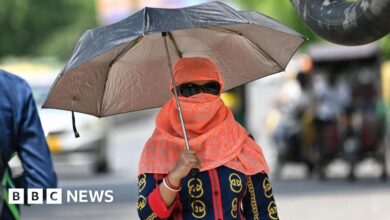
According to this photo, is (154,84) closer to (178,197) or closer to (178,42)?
(178,42)

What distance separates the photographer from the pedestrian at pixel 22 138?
5.35m

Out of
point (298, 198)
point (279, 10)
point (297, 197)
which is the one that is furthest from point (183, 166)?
point (279, 10)

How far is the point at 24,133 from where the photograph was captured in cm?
543

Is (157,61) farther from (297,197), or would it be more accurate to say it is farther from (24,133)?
(297,197)

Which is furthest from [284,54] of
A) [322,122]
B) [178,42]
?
[322,122]

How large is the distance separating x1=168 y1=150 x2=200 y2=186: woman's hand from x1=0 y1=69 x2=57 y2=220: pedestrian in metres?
1.23

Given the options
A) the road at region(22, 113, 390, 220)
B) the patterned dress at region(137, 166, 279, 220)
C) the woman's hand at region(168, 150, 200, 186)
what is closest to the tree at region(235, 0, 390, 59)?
the road at region(22, 113, 390, 220)

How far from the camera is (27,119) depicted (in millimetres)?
5430

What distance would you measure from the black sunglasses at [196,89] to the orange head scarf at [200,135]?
0.8 inches

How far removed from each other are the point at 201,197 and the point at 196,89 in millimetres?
400

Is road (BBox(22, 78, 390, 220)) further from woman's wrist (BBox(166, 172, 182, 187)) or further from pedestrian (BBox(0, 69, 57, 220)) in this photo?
woman's wrist (BBox(166, 172, 182, 187))

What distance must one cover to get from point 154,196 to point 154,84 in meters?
0.93

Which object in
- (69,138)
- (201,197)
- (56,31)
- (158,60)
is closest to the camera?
(201,197)

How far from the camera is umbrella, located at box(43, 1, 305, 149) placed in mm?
4711
